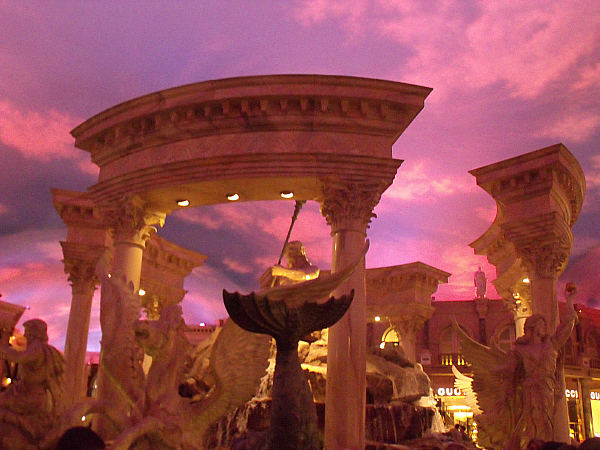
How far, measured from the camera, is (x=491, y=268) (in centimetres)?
3581

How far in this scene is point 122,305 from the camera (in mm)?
5824

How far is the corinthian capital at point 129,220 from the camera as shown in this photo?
38.0ft

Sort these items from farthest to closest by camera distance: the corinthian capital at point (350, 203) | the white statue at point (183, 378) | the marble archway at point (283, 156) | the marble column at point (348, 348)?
the corinthian capital at point (350, 203) < the marble archway at point (283, 156) < the marble column at point (348, 348) < the white statue at point (183, 378)

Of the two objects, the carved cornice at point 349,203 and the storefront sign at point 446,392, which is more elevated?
the carved cornice at point 349,203

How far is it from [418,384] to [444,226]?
2119 centimetres

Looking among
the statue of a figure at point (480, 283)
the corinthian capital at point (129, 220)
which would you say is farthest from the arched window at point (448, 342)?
the corinthian capital at point (129, 220)

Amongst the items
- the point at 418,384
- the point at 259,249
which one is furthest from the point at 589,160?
the point at 418,384

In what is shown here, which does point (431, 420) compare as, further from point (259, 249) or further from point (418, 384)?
point (259, 249)

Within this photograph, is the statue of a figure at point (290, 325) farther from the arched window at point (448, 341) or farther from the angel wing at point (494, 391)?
the arched window at point (448, 341)

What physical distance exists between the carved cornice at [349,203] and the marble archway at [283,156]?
0.06 ft

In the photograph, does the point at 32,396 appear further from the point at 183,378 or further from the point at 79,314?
the point at 79,314

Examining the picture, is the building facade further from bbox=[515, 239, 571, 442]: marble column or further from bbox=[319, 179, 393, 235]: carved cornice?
bbox=[319, 179, 393, 235]: carved cornice

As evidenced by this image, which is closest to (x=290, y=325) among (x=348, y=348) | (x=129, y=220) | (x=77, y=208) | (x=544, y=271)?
(x=348, y=348)

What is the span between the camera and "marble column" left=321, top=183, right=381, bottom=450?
9328mm
